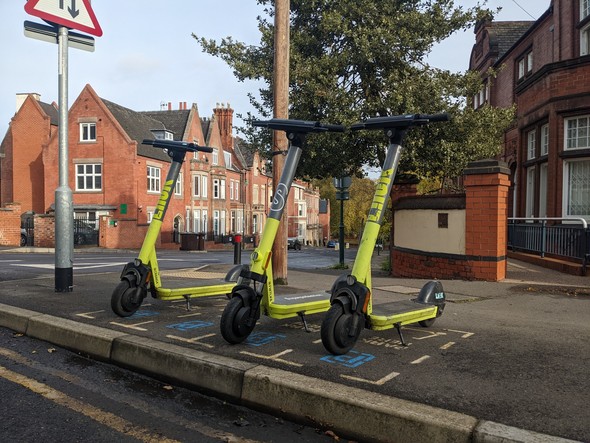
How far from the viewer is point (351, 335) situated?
4.17m

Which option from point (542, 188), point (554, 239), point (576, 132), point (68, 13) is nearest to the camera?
point (68, 13)

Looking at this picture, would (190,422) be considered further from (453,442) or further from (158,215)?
(158,215)

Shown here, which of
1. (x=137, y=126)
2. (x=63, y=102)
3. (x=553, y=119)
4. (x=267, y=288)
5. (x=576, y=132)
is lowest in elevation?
(x=267, y=288)

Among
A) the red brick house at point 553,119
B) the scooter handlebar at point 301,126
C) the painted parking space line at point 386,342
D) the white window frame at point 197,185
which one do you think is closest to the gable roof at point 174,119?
the white window frame at point 197,185

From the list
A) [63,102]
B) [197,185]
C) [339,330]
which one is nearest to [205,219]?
[197,185]

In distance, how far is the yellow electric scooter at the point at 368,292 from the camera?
4.11 meters

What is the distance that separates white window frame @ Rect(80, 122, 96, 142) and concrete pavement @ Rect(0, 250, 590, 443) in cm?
3158

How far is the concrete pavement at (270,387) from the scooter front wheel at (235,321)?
281 mm

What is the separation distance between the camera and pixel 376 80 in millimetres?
13359

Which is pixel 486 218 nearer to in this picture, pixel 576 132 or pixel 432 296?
pixel 432 296

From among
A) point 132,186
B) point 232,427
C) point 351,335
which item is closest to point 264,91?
point 351,335

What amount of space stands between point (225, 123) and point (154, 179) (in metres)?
16.0

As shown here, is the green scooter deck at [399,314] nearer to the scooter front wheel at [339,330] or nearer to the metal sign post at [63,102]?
the scooter front wheel at [339,330]

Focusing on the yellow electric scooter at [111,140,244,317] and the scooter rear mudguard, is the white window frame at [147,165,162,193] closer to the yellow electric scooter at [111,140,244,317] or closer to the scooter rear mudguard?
the yellow electric scooter at [111,140,244,317]
